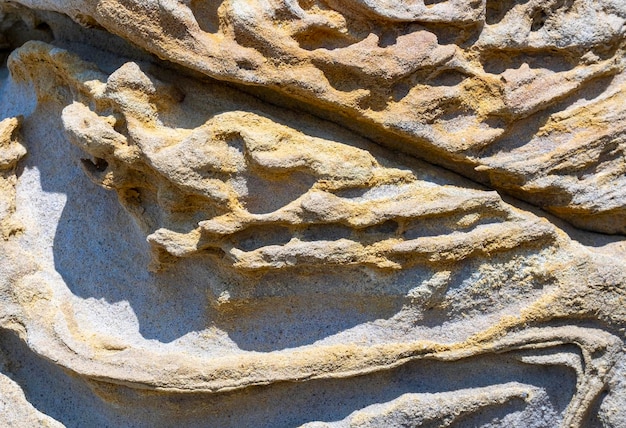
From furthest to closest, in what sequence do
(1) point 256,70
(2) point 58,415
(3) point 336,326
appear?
(2) point 58,415, (3) point 336,326, (1) point 256,70

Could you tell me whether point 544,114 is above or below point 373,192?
above

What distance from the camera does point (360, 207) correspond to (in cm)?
119

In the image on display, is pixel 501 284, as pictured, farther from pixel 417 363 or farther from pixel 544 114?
pixel 544 114

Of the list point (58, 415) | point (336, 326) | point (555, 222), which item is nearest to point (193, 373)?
point (336, 326)

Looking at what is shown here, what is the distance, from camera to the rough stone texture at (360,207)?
118 centimetres

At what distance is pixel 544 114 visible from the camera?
1243 mm

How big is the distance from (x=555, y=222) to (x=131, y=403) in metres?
0.90

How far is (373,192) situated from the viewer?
1217mm

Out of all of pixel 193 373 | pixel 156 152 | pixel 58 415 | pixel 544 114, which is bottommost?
pixel 58 415

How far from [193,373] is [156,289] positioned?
0.20 metres

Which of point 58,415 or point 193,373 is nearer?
point 193,373

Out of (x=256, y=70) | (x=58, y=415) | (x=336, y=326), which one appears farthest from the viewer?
(x=58, y=415)

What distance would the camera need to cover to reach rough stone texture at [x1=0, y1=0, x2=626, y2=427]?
3.87 ft

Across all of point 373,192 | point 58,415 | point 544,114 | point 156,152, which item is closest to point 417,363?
point 373,192
